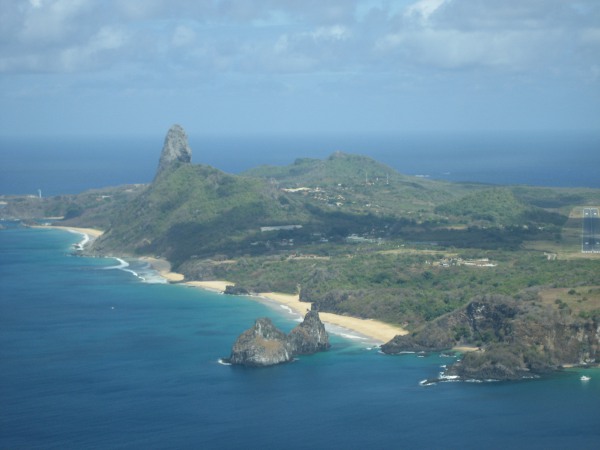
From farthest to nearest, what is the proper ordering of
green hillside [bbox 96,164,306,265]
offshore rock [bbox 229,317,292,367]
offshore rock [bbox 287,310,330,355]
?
green hillside [bbox 96,164,306,265]
offshore rock [bbox 287,310,330,355]
offshore rock [bbox 229,317,292,367]

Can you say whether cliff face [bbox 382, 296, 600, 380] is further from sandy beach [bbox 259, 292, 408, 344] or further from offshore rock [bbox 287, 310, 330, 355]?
sandy beach [bbox 259, 292, 408, 344]

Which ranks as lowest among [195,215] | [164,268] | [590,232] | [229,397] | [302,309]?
[229,397]

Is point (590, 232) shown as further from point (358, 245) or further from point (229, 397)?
point (229, 397)

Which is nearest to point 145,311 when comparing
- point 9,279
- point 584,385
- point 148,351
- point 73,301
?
point 73,301

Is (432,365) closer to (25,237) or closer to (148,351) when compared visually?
(148,351)

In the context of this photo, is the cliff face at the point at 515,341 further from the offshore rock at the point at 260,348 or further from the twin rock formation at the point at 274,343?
the offshore rock at the point at 260,348

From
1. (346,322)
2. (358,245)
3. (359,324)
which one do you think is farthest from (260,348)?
(358,245)

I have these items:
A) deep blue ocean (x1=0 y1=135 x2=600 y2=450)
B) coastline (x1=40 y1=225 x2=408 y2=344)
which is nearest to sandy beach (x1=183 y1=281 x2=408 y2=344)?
coastline (x1=40 y1=225 x2=408 y2=344)
